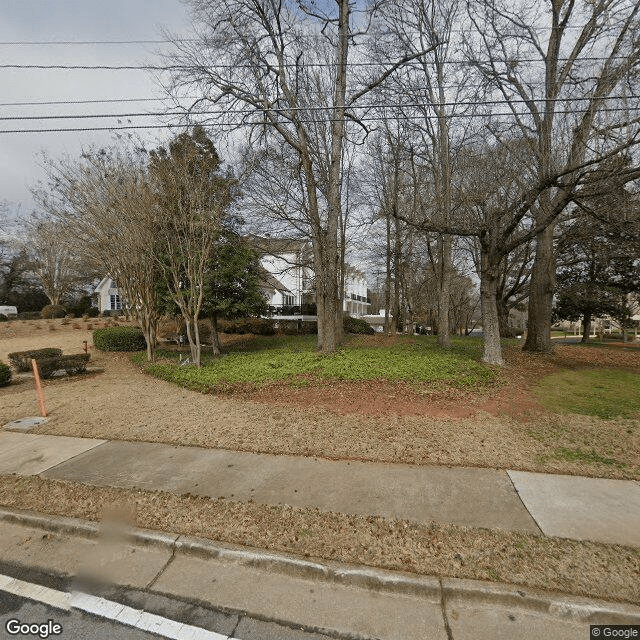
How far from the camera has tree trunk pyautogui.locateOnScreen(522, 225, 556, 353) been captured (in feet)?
39.7

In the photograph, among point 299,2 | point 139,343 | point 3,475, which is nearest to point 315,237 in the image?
point 299,2

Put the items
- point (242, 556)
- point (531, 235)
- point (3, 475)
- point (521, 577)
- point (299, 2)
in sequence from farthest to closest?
point (299, 2) → point (531, 235) → point (3, 475) → point (242, 556) → point (521, 577)

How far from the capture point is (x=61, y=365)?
32.1 ft

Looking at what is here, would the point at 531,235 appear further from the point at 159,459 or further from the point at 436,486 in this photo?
the point at 159,459

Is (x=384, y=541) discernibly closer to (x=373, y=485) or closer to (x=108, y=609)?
(x=373, y=485)

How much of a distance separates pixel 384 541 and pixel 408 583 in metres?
0.43

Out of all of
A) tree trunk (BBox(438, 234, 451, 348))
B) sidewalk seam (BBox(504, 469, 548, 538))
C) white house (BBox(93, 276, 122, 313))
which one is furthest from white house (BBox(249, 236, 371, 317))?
white house (BBox(93, 276, 122, 313))

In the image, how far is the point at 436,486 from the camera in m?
3.68

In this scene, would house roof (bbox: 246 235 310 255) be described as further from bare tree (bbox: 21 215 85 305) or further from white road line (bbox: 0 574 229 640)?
bare tree (bbox: 21 215 85 305)

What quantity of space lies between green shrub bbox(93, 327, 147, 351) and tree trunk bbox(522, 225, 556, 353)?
1579 cm

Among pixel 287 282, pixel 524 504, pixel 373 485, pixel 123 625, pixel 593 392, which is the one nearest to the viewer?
pixel 123 625

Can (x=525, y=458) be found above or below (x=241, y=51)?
below

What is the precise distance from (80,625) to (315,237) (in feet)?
36.8

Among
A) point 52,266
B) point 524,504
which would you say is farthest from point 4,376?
point 52,266
